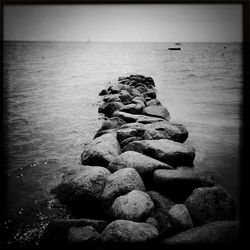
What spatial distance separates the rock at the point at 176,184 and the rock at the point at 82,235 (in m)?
0.71

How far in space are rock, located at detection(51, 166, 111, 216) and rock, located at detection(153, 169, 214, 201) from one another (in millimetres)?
472

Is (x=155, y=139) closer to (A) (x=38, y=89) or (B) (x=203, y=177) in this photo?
(B) (x=203, y=177)

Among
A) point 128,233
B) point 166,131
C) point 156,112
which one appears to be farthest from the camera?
point 156,112

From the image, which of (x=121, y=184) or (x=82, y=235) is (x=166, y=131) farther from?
(x=82, y=235)

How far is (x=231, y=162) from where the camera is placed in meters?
2.84

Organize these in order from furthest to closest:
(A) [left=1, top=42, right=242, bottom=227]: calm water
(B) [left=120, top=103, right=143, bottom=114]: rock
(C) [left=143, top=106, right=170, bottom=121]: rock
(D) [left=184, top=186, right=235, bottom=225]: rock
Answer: (B) [left=120, top=103, right=143, bottom=114]: rock → (C) [left=143, top=106, right=170, bottom=121]: rock → (A) [left=1, top=42, right=242, bottom=227]: calm water → (D) [left=184, top=186, right=235, bottom=225]: rock

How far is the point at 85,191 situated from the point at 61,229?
1.27ft

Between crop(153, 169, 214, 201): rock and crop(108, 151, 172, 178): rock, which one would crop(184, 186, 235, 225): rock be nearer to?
crop(153, 169, 214, 201): rock

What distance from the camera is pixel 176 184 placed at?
209 cm

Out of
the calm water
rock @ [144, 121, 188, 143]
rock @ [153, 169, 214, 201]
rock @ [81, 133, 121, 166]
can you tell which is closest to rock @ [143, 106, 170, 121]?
the calm water

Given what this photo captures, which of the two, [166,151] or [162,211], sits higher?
[166,151]

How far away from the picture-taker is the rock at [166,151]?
2494 mm

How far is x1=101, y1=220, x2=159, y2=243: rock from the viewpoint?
160cm

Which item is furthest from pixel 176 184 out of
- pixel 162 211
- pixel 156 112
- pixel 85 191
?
pixel 156 112
